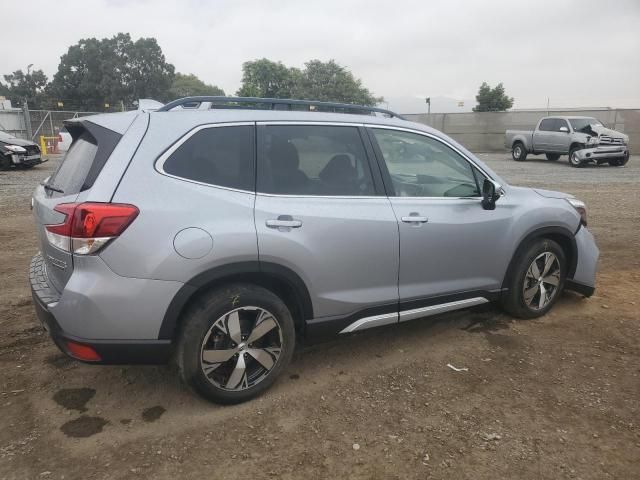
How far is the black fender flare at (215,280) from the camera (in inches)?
106

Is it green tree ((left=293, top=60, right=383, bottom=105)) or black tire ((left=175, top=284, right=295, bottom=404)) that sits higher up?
green tree ((left=293, top=60, right=383, bottom=105))

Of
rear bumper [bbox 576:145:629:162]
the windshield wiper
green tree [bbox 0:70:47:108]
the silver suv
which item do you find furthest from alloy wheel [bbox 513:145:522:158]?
green tree [bbox 0:70:47:108]

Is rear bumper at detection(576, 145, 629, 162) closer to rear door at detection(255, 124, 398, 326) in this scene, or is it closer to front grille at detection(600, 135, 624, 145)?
front grille at detection(600, 135, 624, 145)

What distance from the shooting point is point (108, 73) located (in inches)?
3371

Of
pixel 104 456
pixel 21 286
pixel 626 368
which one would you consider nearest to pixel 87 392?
pixel 104 456

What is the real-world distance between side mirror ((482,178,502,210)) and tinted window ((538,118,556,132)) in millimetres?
17933

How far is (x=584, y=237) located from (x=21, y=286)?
17.3ft

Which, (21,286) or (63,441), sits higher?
(21,286)

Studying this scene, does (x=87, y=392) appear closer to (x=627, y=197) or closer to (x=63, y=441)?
(x=63, y=441)

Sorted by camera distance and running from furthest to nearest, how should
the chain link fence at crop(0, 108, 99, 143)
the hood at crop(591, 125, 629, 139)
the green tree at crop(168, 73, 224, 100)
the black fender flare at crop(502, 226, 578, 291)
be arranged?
the green tree at crop(168, 73, 224, 100)
the chain link fence at crop(0, 108, 99, 143)
the hood at crop(591, 125, 629, 139)
the black fender flare at crop(502, 226, 578, 291)

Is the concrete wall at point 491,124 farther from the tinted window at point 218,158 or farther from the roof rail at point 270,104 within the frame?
the tinted window at point 218,158

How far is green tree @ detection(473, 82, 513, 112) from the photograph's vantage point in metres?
40.4

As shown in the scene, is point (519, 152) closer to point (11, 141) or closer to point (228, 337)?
point (11, 141)

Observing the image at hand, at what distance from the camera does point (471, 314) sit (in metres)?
4.49
